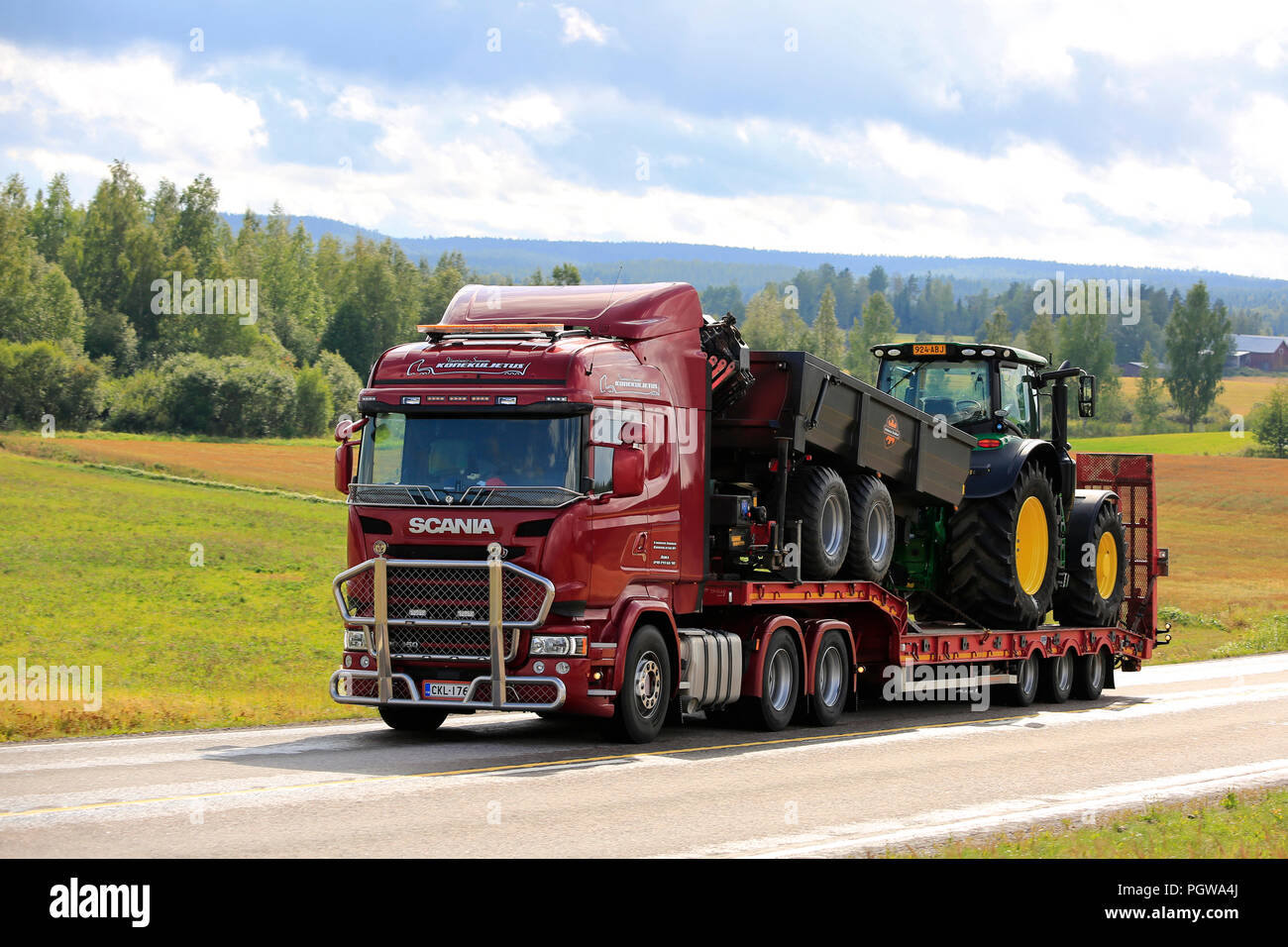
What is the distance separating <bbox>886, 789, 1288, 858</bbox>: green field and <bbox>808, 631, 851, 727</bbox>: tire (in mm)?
5569

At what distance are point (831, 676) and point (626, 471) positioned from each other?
4.83m

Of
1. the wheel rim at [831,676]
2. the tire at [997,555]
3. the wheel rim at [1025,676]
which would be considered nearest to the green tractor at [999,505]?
the tire at [997,555]

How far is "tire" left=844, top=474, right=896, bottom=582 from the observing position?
17.2 m

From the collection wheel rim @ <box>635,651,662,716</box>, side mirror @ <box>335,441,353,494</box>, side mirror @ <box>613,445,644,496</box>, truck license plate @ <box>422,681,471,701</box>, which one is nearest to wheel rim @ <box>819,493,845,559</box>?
wheel rim @ <box>635,651,662,716</box>

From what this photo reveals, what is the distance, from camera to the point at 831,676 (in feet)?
56.2

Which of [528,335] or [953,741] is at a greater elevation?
[528,335]

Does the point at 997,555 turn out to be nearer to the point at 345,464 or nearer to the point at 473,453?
the point at 473,453

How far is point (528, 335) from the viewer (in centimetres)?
1407

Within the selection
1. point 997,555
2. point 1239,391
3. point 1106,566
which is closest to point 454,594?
point 997,555

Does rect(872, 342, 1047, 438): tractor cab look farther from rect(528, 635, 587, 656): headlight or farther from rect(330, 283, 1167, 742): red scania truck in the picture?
rect(528, 635, 587, 656): headlight

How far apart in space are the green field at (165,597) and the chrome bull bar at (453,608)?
3069 mm

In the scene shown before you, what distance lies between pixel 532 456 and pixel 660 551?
1815 millimetres
